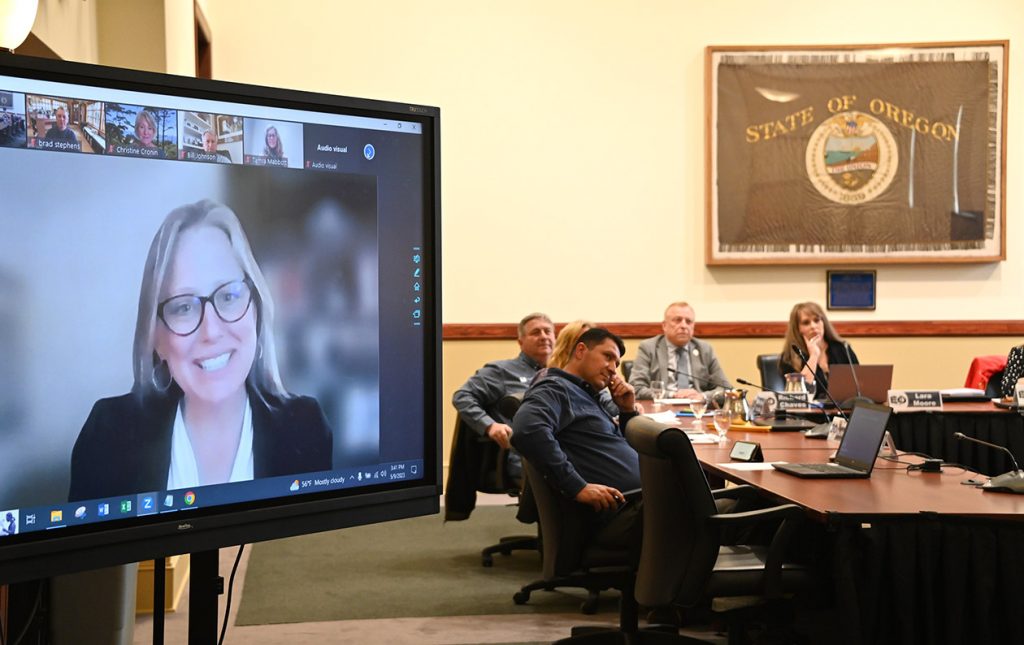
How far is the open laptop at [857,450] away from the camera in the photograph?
3.29 meters

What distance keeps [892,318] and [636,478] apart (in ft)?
15.0

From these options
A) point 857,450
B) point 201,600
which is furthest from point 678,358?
point 201,600

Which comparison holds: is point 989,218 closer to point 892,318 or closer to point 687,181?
point 892,318

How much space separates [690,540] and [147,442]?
2.01m

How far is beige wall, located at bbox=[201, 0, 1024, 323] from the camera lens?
24.6ft

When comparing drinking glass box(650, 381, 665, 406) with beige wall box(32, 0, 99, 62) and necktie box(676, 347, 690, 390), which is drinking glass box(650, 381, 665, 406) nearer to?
necktie box(676, 347, 690, 390)

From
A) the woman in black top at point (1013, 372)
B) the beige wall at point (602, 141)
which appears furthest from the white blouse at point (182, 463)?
the beige wall at point (602, 141)

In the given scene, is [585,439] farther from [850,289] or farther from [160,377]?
[850,289]

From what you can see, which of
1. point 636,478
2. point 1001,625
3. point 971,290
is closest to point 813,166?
point 971,290

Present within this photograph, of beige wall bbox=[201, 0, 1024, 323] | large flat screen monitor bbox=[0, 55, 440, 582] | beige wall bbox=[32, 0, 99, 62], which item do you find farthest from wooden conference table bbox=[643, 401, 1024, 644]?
beige wall bbox=[201, 0, 1024, 323]

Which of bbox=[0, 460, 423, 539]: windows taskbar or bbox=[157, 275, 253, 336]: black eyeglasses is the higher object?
bbox=[157, 275, 253, 336]: black eyeglasses

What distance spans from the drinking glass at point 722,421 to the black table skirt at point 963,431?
79 centimetres

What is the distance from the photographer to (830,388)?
532 centimetres

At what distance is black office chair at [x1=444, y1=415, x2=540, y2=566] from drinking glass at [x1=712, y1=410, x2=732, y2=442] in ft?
3.17
